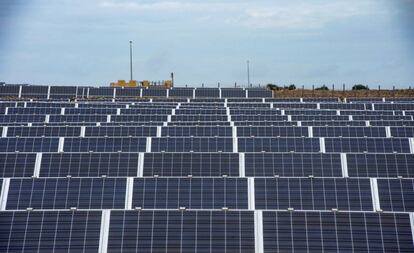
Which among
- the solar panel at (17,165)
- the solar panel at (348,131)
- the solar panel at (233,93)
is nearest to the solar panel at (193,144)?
the solar panel at (17,165)

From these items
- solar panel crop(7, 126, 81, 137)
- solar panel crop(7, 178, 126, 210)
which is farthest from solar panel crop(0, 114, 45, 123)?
solar panel crop(7, 178, 126, 210)

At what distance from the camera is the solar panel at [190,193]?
11.6 meters

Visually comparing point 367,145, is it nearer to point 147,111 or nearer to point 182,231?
point 182,231

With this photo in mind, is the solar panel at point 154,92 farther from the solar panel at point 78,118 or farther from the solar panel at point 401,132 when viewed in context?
the solar panel at point 401,132

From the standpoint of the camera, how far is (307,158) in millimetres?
15008

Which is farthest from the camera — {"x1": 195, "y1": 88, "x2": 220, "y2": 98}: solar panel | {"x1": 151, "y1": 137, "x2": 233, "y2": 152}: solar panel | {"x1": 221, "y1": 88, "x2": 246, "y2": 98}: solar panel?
{"x1": 195, "y1": 88, "x2": 220, "y2": 98}: solar panel

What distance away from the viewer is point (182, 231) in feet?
31.9

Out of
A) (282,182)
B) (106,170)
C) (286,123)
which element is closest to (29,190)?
(106,170)

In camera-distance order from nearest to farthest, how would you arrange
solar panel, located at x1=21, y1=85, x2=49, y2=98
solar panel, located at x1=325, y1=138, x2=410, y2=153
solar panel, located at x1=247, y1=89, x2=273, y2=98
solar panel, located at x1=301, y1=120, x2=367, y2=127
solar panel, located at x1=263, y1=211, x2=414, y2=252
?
solar panel, located at x1=263, y1=211, x2=414, y2=252 < solar panel, located at x1=325, y1=138, x2=410, y2=153 < solar panel, located at x1=301, y1=120, x2=367, y2=127 < solar panel, located at x1=21, y1=85, x2=49, y2=98 < solar panel, located at x1=247, y1=89, x2=273, y2=98

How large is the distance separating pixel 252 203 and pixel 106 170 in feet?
16.3

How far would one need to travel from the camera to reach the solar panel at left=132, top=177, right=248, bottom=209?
11570 mm

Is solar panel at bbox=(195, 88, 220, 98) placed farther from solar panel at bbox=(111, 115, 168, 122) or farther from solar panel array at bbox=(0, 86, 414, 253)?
solar panel array at bbox=(0, 86, 414, 253)

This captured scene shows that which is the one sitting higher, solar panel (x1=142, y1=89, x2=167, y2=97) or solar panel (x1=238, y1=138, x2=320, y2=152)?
solar panel (x1=142, y1=89, x2=167, y2=97)

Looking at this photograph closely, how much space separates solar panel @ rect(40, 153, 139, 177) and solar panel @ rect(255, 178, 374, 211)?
4370 mm
